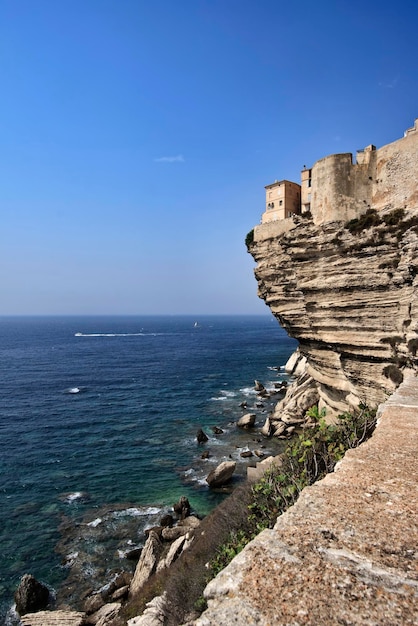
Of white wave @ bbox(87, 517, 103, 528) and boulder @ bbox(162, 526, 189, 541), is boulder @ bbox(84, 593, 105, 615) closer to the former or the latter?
boulder @ bbox(162, 526, 189, 541)

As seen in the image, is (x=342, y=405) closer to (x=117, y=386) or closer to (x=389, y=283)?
(x=389, y=283)

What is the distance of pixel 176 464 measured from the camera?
3088 cm

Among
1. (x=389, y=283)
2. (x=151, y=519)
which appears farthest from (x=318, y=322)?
(x=151, y=519)

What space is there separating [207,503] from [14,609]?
11.9 metres

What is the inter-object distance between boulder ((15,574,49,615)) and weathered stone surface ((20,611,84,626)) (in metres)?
0.55

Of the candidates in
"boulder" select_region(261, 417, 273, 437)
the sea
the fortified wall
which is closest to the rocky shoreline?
the sea

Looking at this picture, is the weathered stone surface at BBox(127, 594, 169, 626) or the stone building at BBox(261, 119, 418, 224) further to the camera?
the stone building at BBox(261, 119, 418, 224)

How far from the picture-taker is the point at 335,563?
4.37 meters

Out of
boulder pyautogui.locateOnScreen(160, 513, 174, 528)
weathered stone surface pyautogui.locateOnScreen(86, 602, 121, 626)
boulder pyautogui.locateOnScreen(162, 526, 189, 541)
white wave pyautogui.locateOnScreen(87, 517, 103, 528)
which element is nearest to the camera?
weathered stone surface pyautogui.locateOnScreen(86, 602, 121, 626)

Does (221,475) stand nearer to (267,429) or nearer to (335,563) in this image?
(267,429)

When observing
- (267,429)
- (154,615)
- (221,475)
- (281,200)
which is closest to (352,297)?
(281,200)

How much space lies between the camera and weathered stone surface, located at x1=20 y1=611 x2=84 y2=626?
51.6 feet

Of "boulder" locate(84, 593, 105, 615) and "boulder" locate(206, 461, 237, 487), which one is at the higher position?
"boulder" locate(206, 461, 237, 487)

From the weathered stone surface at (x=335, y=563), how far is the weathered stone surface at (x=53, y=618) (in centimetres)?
1572
